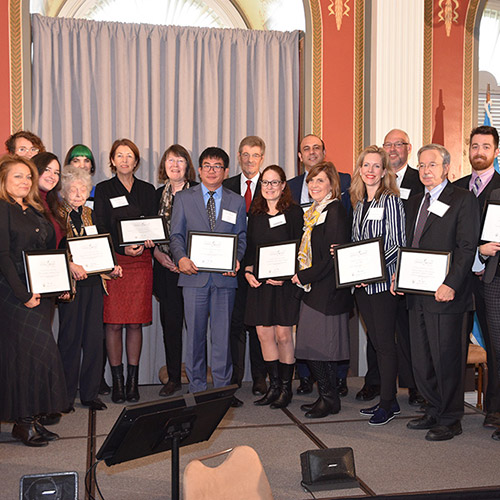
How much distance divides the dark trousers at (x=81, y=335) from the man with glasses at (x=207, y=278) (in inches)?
23.6

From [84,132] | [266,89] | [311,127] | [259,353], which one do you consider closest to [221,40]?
[266,89]

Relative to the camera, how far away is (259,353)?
493cm

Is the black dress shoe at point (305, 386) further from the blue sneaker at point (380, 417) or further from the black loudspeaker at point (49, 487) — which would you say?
the black loudspeaker at point (49, 487)

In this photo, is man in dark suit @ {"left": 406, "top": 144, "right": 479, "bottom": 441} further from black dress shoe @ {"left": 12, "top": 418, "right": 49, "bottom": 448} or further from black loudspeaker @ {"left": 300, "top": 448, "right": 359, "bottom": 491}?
black dress shoe @ {"left": 12, "top": 418, "right": 49, "bottom": 448}

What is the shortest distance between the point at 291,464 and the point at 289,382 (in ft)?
3.69

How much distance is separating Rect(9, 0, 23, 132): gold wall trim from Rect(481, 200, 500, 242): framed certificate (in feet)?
Answer: 12.6

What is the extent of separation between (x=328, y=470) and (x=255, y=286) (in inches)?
62.7

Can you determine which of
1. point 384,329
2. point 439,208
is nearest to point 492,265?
point 439,208

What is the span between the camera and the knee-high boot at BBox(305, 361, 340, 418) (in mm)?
4266

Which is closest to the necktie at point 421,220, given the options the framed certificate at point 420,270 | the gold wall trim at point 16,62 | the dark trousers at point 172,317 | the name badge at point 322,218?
the framed certificate at point 420,270

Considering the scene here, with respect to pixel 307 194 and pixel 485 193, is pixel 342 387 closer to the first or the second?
pixel 307 194

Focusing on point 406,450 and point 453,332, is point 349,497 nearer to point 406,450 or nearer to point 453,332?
point 406,450

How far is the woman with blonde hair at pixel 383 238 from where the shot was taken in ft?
13.3

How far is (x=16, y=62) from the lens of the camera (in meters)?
5.52
